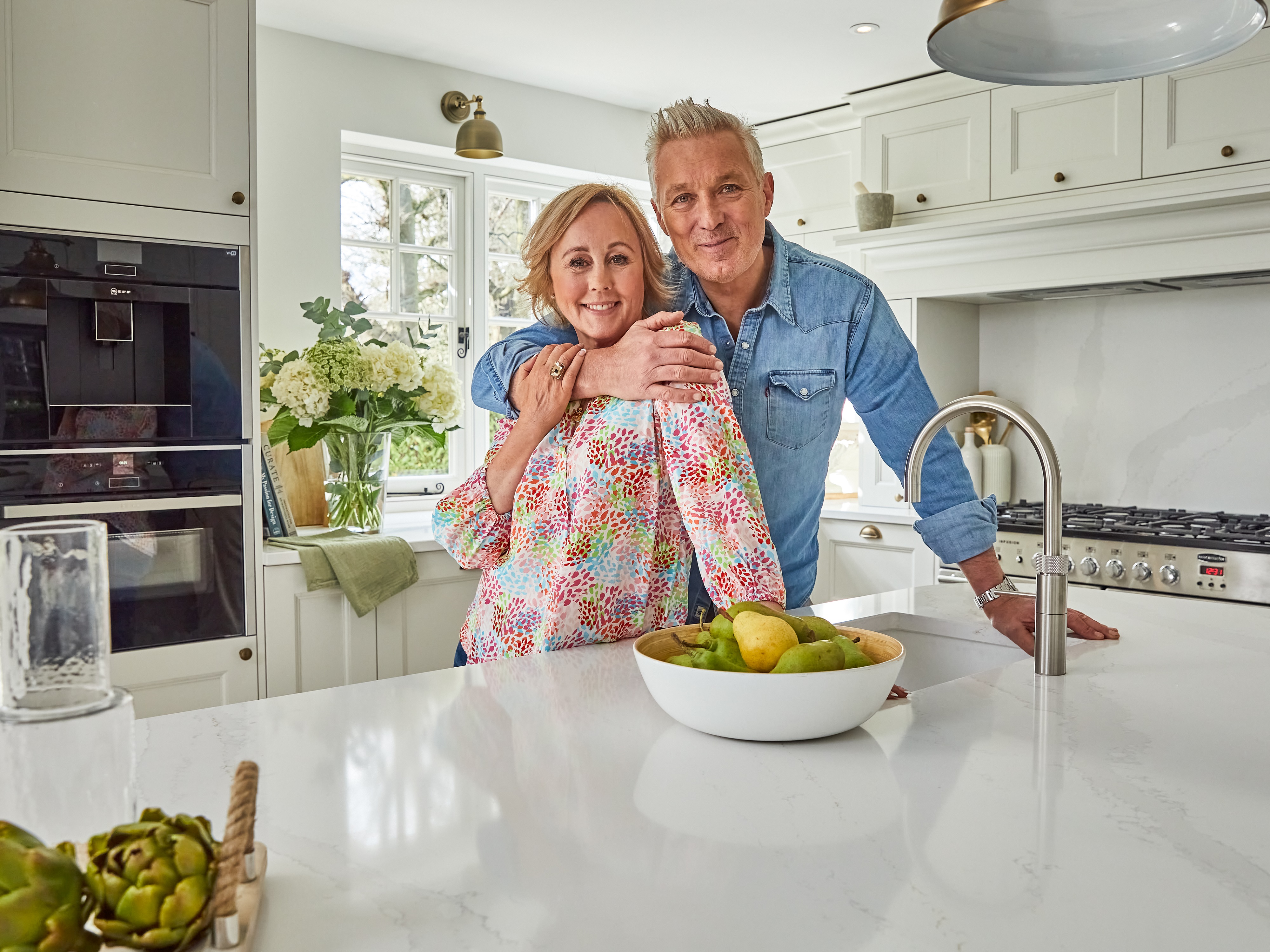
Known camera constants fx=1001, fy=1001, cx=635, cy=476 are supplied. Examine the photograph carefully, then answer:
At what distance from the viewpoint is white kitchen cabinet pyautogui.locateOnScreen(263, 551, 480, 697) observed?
255 centimetres

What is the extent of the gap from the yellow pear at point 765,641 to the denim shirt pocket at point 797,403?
2.34 feet

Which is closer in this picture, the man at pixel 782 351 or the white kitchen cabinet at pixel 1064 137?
the man at pixel 782 351

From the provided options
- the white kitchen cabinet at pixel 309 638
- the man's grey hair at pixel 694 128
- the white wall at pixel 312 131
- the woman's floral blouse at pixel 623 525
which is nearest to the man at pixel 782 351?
the man's grey hair at pixel 694 128

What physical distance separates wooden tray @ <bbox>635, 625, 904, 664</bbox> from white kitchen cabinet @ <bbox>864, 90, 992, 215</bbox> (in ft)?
8.39

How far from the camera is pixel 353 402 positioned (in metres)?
2.77

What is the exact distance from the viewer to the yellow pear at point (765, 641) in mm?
964

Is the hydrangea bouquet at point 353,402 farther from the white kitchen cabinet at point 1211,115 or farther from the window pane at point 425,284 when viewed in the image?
the white kitchen cabinet at point 1211,115

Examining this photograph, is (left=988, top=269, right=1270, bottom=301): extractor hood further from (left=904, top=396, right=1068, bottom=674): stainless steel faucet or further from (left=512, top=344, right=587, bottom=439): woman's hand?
(left=512, top=344, right=587, bottom=439): woman's hand

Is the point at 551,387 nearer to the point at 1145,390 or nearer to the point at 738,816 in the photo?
the point at 738,816

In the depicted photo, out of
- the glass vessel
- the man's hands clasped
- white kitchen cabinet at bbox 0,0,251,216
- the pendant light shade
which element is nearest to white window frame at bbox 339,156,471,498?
white kitchen cabinet at bbox 0,0,251,216

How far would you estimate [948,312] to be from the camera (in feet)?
11.7

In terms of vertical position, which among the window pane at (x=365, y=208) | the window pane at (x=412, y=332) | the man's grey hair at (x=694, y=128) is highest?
the window pane at (x=365, y=208)

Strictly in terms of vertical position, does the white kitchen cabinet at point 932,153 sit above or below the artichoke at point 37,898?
above

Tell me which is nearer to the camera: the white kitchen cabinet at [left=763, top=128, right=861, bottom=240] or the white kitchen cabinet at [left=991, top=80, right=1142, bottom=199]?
the white kitchen cabinet at [left=991, top=80, right=1142, bottom=199]
